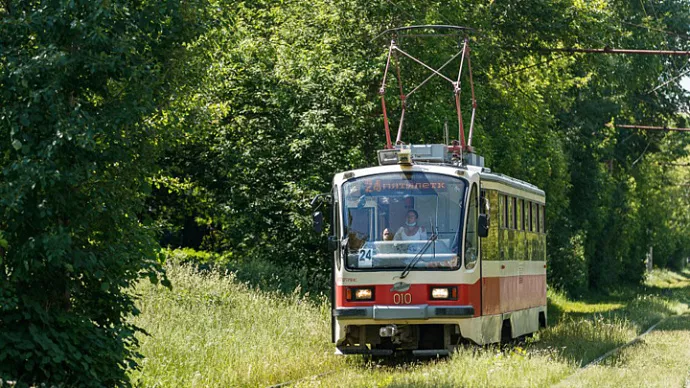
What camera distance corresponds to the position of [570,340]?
885 inches

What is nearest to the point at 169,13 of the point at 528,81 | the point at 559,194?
the point at 528,81

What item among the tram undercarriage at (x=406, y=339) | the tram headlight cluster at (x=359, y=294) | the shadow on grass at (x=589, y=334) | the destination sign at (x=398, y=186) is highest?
the destination sign at (x=398, y=186)

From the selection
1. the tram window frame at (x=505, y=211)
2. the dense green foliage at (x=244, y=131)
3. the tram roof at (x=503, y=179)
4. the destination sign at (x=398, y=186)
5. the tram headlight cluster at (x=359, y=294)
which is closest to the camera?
the dense green foliage at (x=244, y=131)

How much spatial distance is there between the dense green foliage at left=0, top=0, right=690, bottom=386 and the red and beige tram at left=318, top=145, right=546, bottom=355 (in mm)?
3181

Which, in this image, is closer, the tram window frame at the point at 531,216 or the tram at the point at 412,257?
the tram at the point at 412,257

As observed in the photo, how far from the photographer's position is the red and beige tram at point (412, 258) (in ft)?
54.4

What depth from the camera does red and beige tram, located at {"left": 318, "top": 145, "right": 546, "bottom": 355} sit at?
16.6 metres

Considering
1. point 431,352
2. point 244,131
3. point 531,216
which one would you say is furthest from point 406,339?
point 244,131

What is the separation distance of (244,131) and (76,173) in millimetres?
17420

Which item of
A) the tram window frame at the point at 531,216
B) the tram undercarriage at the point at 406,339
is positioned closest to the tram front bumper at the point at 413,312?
the tram undercarriage at the point at 406,339

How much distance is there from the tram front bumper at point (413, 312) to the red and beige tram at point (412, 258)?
15 millimetres

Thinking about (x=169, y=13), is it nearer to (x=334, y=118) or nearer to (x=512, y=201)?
(x=512, y=201)

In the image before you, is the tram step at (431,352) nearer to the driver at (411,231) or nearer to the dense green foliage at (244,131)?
the driver at (411,231)

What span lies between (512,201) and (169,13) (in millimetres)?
9979
